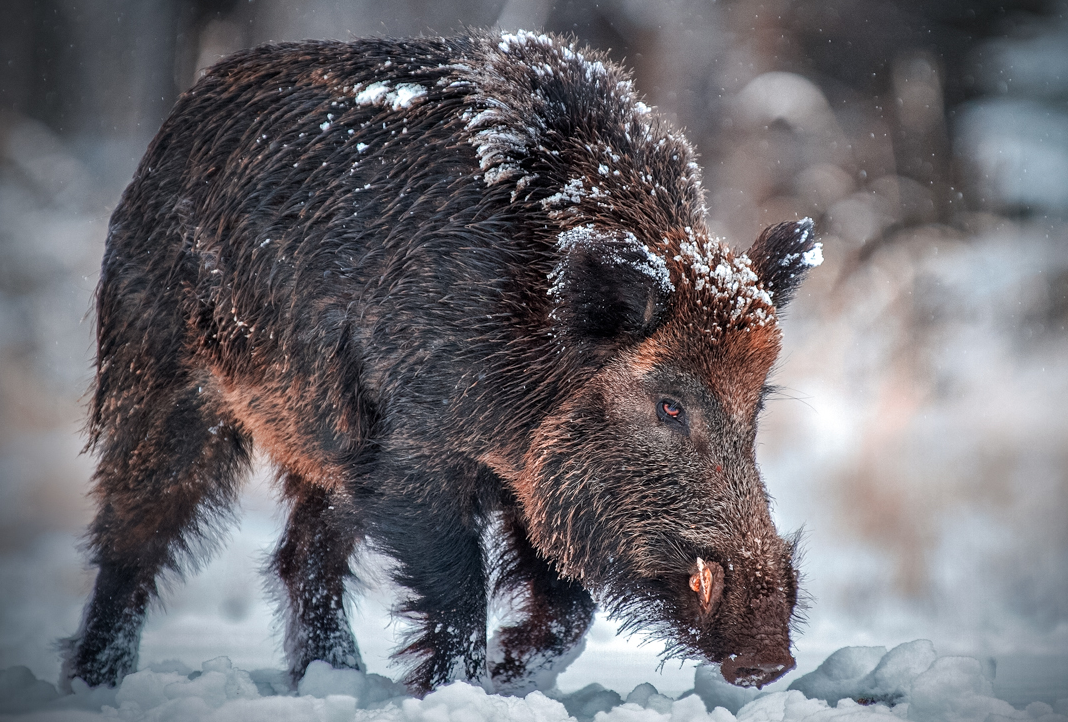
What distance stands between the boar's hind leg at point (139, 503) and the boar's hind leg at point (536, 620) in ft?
3.99

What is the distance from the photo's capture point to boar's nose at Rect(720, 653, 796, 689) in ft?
7.06

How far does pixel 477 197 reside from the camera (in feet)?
8.98

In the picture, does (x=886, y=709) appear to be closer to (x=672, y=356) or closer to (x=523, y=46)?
(x=672, y=356)

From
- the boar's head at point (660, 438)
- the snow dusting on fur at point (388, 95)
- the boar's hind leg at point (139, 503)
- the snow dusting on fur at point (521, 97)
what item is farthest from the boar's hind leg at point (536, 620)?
the snow dusting on fur at point (388, 95)

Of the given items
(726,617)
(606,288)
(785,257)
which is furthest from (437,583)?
(785,257)

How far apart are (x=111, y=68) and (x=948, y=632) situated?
429cm

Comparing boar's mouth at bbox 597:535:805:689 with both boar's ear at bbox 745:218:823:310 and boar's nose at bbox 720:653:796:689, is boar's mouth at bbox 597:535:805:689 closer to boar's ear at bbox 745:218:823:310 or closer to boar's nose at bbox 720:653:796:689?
boar's nose at bbox 720:653:796:689

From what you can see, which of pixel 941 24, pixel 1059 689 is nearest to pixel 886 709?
pixel 1059 689

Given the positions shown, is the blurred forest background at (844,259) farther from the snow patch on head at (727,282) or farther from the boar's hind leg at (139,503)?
the snow patch on head at (727,282)

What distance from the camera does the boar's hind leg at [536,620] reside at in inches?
130

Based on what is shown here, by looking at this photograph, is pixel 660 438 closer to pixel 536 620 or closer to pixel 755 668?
pixel 755 668

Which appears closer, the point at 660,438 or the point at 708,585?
the point at 708,585

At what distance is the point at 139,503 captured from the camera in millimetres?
3367

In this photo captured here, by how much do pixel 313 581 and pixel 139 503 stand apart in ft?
2.47
